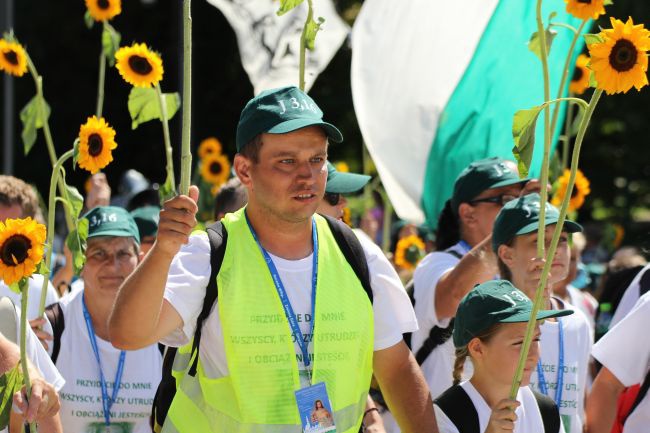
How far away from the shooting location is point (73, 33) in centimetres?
1822

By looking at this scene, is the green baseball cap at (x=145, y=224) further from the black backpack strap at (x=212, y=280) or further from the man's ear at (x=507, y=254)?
the black backpack strap at (x=212, y=280)

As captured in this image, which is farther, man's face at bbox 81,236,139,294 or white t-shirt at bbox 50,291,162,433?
man's face at bbox 81,236,139,294

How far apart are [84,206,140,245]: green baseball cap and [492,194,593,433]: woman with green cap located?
5.57 feet

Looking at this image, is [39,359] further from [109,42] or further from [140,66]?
[109,42]

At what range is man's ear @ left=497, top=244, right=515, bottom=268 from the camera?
4688mm

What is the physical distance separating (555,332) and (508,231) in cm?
45

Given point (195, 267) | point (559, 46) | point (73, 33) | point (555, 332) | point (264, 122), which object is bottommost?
point (555, 332)

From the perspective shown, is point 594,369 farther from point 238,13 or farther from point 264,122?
point 264,122

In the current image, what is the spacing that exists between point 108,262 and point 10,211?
501 millimetres

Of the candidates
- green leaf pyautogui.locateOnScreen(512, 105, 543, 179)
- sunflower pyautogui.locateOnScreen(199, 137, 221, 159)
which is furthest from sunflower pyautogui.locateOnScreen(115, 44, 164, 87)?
sunflower pyautogui.locateOnScreen(199, 137, 221, 159)

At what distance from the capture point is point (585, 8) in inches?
142

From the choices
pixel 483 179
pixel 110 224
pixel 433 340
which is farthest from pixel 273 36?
pixel 433 340

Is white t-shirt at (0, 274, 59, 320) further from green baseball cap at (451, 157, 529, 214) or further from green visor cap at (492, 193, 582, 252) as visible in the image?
green visor cap at (492, 193, 582, 252)

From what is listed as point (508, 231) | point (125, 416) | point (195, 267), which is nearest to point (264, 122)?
point (195, 267)
